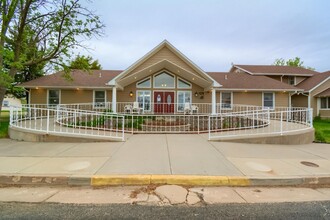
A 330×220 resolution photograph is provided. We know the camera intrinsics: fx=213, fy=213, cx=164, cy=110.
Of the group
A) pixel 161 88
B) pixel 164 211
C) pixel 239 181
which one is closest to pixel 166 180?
pixel 164 211

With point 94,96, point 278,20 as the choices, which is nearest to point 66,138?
point 94,96

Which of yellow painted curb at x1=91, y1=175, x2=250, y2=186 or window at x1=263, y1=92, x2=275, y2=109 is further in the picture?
window at x1=263, y1=92, x2=275, y2=109

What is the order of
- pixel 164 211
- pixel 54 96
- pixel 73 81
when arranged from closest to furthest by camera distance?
pixel 164 211
pixel 73 81
pixel 54 96

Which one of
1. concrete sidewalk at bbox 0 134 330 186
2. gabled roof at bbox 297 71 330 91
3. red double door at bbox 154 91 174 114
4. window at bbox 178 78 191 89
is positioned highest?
gabled roof at bbox 297 71 330 91

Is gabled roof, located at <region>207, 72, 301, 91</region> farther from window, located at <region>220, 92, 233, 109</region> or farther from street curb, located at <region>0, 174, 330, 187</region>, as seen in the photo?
street curb, located at <region>0, 174, 330, 187</region>

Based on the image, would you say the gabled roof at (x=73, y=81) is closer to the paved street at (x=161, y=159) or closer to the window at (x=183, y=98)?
the window at (x=183, y=98)

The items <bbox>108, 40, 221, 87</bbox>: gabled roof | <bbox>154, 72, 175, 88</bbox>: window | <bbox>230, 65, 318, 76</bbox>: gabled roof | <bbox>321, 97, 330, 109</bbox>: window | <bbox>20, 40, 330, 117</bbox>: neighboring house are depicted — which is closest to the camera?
<bbox>108, 40, 221, 87</bbox>: gabled roof

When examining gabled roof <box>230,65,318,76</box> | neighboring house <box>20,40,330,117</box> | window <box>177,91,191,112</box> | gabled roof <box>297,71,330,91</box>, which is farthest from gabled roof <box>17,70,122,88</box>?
gabled roof <box>297,71,330,91</box>

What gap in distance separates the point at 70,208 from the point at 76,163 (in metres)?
2.30

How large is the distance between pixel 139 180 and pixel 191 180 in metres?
1.13

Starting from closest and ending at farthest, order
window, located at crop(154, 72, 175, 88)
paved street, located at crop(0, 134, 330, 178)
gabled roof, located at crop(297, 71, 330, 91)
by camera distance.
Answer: paved street, located at crop(0, 134, 330, 178), window, located at crop(154, 72, 175, 88), gabled roof, located at crop(297, 71, 330, 91)

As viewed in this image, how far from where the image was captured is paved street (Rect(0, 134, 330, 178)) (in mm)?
5105

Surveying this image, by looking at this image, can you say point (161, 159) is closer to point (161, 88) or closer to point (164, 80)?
point (161, 88)

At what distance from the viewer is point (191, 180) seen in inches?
183
